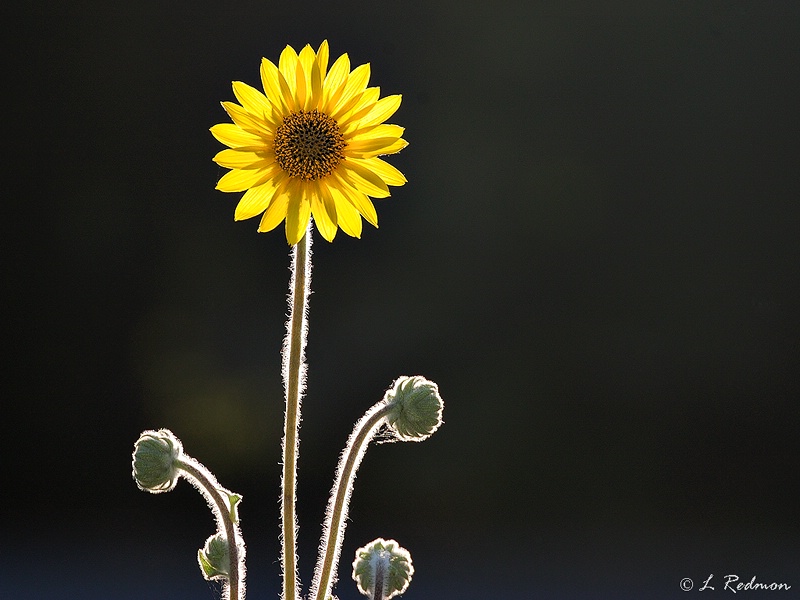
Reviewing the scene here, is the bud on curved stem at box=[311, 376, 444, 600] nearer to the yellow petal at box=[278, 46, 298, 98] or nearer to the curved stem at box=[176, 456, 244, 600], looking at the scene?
the curved stem at box=[176, 456, 244, 600]

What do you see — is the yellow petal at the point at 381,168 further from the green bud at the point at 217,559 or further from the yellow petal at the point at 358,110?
the green bud at the point at 217,559

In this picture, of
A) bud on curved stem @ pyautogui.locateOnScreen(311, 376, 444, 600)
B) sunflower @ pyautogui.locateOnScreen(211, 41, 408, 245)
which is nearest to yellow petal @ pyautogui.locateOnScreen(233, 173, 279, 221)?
sunflower @ pyautogui.locateOnScreen(211, 41, 408, 245)

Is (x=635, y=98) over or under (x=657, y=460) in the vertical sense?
over

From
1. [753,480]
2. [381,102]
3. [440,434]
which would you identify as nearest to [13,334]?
[440,434]

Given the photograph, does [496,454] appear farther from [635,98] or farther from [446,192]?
[635,98]

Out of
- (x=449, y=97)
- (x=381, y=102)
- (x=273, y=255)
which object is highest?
(x=449, y=97)

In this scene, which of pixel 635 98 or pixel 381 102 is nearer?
pixel 381 102

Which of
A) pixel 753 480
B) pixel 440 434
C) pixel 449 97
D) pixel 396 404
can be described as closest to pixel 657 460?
pixel 753 480

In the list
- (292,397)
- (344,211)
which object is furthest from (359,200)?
(292,397)
